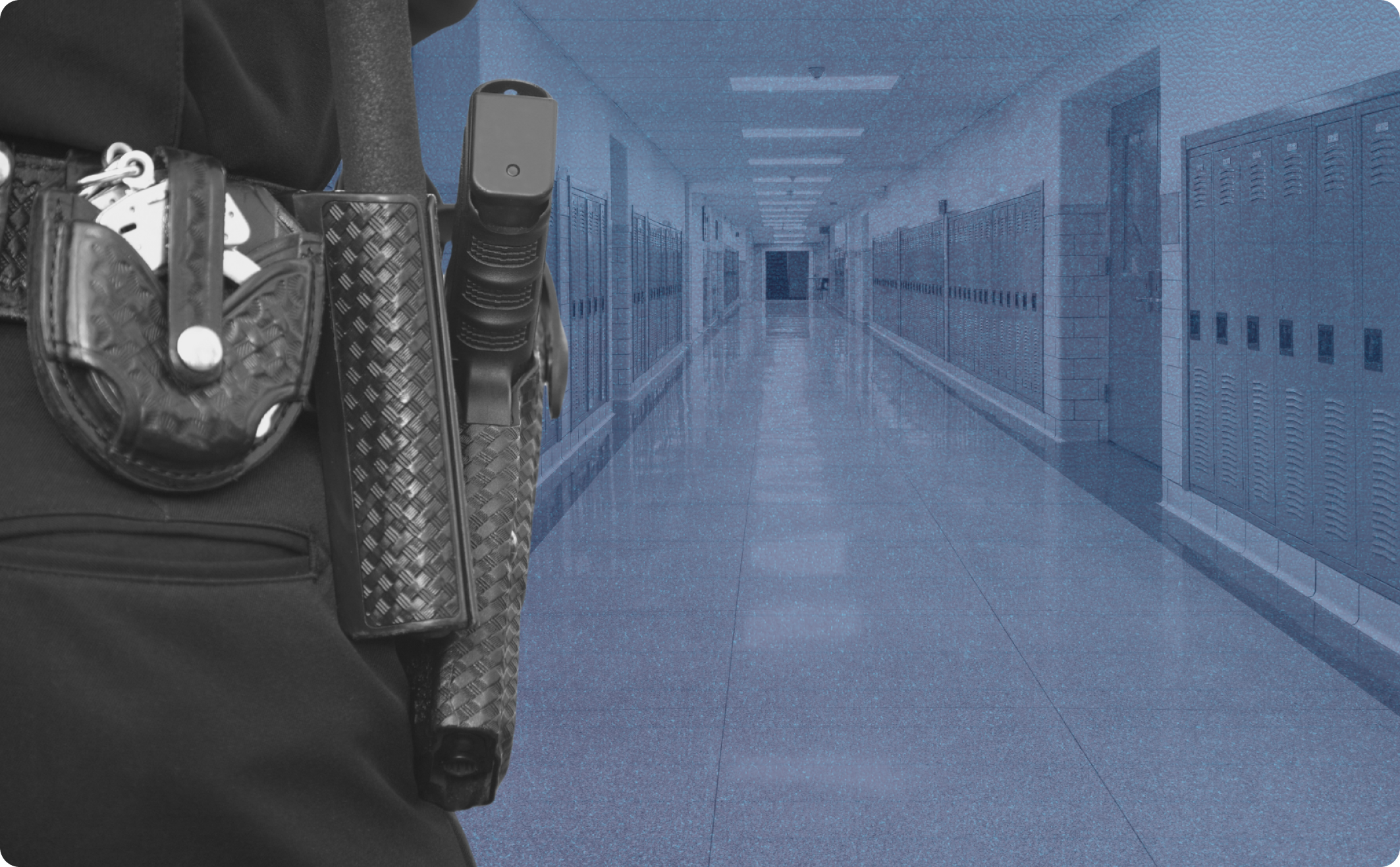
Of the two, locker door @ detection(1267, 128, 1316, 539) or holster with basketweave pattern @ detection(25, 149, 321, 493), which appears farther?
locker door @ detection(1267, 128, 1316, 539)

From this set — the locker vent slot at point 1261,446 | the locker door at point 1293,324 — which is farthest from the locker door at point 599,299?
the locker door at point 1293,324

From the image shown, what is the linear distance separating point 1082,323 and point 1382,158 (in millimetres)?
5497

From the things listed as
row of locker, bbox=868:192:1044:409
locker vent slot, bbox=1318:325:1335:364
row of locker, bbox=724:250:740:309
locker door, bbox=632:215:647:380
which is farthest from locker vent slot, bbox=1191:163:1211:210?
row of locker, bbox=724:250:740:309

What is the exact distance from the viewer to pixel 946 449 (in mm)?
8320

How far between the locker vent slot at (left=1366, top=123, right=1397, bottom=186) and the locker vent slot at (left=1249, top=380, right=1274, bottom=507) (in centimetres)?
116

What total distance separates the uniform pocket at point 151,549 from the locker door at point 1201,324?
17.8 ft

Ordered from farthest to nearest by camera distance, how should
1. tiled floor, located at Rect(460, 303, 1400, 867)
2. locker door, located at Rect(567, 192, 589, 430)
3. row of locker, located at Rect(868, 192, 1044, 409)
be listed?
row of locker, located at Rect(868, 192, 1044, 409) < locker door, located at Rect(567, 192, 589, 430) < tiled floor, located at Rect(460, 303, 1400, 867)

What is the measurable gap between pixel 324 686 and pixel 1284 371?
4.74m

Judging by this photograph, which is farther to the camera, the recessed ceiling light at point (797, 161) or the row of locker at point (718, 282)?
the row of locker at point (718, 282)

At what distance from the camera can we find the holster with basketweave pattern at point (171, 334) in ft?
2.05

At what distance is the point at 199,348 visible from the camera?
66cm

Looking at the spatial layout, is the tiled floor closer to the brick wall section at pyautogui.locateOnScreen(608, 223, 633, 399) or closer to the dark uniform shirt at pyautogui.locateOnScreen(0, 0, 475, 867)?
the dark uniform shirt at pyautogui.locateOnScreen(0, 0, 475, 867)

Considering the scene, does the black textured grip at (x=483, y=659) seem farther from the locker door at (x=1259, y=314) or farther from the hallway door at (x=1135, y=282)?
the hallway door at (x=1135, y=282)

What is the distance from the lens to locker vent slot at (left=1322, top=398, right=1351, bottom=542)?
4195 millimetres
